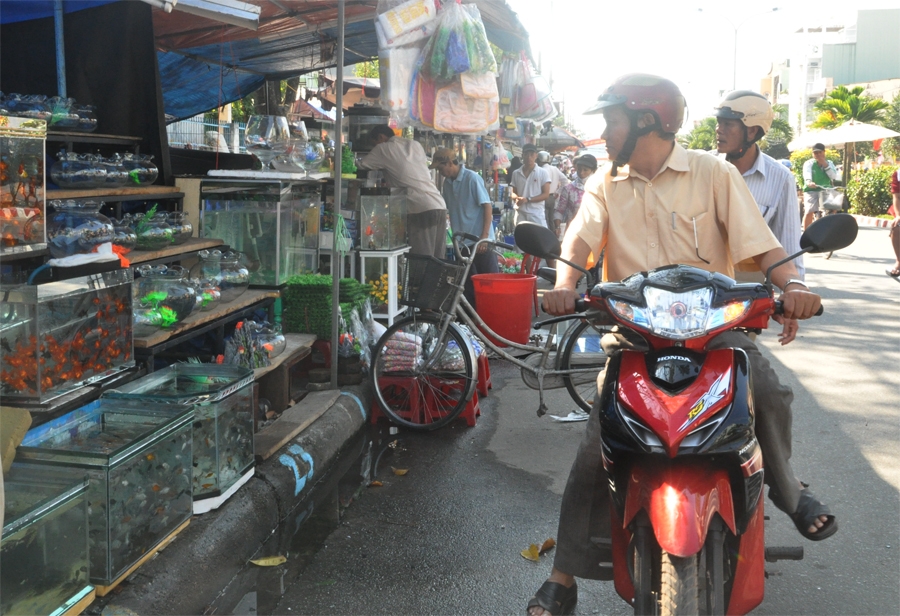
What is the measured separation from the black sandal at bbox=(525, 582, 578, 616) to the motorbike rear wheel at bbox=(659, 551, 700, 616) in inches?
31.0

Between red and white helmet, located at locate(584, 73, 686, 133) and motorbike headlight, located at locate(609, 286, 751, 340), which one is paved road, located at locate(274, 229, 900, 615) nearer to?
motorbike headlight, located at locate(609, 286, 751, 340)

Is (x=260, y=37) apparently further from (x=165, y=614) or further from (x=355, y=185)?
(x=165, y=614)

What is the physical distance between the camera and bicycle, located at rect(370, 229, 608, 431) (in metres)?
6.16

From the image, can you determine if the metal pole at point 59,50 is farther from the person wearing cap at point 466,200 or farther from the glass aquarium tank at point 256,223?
the person wearing cap at point 466,200

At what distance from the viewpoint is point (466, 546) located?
417cm

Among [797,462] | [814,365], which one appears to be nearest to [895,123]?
[814,365]

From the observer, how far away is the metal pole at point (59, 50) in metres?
5.24

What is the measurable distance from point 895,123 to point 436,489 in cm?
4227

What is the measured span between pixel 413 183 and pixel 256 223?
251cm

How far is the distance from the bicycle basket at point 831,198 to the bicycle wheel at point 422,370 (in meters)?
13.9

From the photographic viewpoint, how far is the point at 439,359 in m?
6.25

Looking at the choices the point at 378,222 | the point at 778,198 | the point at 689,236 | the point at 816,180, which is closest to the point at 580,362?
the point at 778,198

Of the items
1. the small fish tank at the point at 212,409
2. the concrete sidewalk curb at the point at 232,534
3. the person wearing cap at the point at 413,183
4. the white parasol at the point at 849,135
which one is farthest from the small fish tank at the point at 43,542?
the white parasol at the point at 849,135

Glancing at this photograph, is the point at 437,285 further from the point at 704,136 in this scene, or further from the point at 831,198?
the point at 704,136
